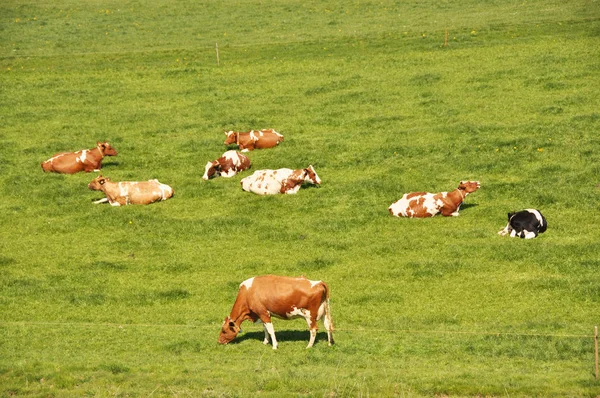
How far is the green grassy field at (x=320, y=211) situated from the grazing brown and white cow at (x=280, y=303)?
498mm

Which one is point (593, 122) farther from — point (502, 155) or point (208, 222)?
point (208, 222)

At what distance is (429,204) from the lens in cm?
3077

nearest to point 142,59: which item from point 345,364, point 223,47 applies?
point 223,47

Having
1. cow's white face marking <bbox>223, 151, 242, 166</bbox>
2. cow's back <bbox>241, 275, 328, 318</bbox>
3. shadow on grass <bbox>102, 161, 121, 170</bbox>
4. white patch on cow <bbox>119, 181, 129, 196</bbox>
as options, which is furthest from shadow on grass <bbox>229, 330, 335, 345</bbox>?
shadow on grass <bbox>102, 161, 121, 170</bbox>

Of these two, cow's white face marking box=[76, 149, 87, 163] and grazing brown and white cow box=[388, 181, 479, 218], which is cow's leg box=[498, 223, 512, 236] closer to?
grazing brown and white cow box=[388, 181, 479, 218]

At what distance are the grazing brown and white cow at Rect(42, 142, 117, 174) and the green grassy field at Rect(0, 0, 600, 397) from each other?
26.1 inches

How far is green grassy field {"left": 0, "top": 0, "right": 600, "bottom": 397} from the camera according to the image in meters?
20.4

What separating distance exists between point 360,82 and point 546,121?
11.5m

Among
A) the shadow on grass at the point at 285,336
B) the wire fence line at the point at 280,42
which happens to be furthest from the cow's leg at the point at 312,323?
the wire fence line at the point at 280,42

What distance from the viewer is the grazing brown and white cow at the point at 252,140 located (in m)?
39.1

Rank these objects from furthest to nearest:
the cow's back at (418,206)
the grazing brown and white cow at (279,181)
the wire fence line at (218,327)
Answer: the grazing brown and white cow at (279,181) → the cow's back at (418,206) → the wire fence line at (218,327)

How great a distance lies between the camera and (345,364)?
20.1 meters

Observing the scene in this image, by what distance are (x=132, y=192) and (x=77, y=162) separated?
485 centimetres

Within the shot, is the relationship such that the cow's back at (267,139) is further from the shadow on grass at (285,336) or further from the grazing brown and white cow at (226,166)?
the shadow on grass at (285,336)
